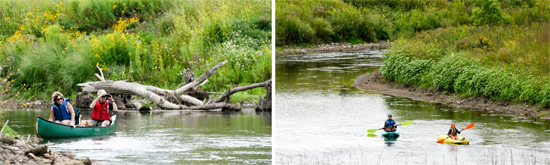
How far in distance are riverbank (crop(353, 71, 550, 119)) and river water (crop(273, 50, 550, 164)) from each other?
0.37 meters

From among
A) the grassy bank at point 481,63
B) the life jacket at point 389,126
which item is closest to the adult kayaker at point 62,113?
the life jacket at point 389,126

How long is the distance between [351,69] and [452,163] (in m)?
16.3

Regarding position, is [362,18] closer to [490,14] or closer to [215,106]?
[490,14]

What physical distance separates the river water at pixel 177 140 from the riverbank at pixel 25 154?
792 mm

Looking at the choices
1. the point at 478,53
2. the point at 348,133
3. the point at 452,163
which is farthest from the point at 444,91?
the point at 452,163

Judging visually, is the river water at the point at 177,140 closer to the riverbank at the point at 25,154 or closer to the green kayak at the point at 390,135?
the riverbank at the point at 25,154

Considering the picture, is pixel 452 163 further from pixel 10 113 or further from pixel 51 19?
pixel 51 19

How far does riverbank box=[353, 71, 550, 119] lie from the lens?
48.4ft

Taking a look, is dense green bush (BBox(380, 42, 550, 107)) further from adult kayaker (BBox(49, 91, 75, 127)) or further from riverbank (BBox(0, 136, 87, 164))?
riverbank (BBox(0, 136, 87, 164))

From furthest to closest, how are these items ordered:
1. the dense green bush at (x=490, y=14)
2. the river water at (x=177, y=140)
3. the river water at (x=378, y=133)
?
the dense green bush at (x=490, y=14) → the river water at (x=378, y=133) → the river water at (x=177, y=140)

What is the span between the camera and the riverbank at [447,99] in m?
14.8

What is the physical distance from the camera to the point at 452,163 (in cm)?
952

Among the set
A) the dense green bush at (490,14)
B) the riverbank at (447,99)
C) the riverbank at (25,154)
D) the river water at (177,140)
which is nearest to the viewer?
the riverbank at (25,154)

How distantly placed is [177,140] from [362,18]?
981 inches
